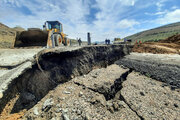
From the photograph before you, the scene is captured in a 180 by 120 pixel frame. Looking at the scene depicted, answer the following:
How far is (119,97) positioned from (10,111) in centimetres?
338

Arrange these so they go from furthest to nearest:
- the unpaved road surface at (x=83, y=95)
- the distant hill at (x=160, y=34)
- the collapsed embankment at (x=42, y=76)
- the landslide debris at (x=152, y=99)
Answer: the distant hill at (x=160, y=34)
the collapsed embankment at (x=42, y=76)
the landslide debris at (x=152, y=99)
the unpaved road surface at (x=83, y=95)

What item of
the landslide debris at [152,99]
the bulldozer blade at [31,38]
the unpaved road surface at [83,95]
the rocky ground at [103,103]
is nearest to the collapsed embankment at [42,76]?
the unpaved road surface at [83,95]

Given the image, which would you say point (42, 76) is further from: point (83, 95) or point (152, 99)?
point (152, 99)

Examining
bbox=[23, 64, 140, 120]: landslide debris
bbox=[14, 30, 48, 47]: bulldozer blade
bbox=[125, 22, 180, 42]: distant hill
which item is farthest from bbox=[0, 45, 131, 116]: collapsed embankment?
bbox=[125, 22, 180, 42]: distant hill

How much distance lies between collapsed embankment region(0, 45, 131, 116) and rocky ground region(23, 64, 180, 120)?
1.37 feet

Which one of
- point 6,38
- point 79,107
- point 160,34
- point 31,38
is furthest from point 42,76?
point 160,34

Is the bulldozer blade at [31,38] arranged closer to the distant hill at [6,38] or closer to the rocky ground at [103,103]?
the distant hill at [6,38]

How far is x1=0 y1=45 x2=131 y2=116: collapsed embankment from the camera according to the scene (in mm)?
2370

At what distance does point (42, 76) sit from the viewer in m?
2.87

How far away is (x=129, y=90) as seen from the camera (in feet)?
10.3

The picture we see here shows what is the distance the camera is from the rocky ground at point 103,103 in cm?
191

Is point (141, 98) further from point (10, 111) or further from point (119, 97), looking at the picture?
point (10, 111)

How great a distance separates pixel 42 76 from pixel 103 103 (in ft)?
7.58

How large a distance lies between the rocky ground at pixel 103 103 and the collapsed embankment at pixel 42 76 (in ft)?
1.37
